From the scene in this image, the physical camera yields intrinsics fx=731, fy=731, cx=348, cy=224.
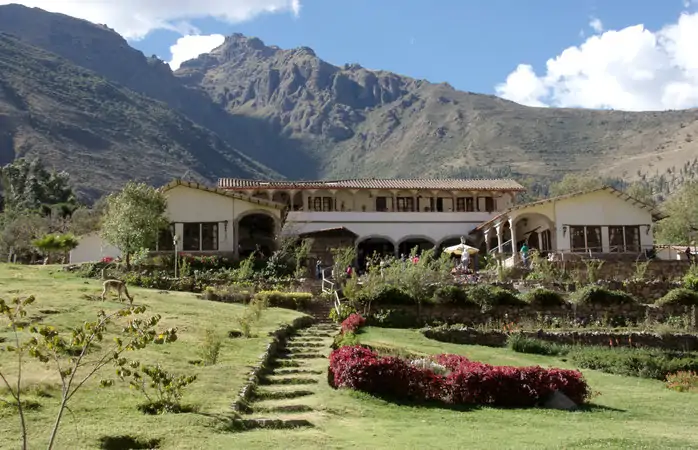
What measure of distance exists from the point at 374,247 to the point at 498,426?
41.5 m

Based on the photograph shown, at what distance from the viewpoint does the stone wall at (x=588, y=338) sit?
2297 centimetres

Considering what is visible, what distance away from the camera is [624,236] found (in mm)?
44094

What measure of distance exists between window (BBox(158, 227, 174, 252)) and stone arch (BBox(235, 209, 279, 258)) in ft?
13.1

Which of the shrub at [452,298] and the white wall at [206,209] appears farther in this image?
the white wall at [206,209]

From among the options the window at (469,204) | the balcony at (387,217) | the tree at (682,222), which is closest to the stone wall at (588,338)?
the balcony at (387,217)

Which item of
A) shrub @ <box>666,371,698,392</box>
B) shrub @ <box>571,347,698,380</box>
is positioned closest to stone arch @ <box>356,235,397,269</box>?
shrub @ <box>571,347,698,380</box>

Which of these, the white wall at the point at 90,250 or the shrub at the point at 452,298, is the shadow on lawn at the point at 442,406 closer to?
the shrub at the point at 452,298

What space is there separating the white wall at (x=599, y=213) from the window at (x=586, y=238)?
29 centimetres

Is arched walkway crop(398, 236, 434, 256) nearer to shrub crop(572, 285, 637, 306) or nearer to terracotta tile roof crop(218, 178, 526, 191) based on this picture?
terracotta tile roof crop(218, 178, 526, 191)

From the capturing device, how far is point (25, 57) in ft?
513

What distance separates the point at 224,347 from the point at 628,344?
1307 cm

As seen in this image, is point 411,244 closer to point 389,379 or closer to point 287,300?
point 287,300

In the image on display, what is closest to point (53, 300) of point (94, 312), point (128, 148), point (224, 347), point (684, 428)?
point (94, 312)

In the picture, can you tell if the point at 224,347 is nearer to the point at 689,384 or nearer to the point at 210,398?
the point at 210,398
